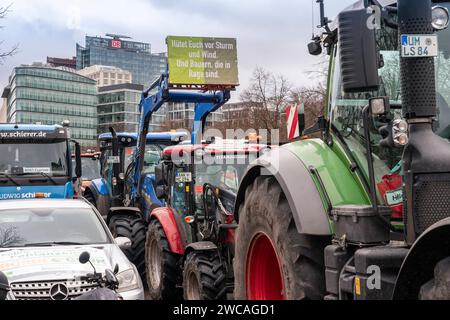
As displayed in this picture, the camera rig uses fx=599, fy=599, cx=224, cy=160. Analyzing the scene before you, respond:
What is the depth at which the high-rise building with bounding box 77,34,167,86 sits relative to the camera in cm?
16930

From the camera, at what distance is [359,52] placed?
3266 millimetres

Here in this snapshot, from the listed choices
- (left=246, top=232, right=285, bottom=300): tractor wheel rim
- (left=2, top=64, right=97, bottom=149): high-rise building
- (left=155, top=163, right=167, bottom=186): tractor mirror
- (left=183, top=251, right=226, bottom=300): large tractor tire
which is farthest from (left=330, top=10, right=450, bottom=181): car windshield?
(left=2, top=64, right=97, bottom=149): high-rise building

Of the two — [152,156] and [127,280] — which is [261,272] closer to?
[127,280]

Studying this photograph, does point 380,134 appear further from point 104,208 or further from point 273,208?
point 104,208

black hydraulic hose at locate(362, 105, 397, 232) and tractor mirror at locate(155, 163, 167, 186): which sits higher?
black hydraulic hose at locate(362, 105, 397, 232)

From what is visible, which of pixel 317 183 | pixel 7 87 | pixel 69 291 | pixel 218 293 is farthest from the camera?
pixel 7 87

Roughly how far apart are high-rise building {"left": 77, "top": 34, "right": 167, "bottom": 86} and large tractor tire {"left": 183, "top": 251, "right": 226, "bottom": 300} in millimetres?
161669

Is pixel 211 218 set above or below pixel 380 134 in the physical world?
below

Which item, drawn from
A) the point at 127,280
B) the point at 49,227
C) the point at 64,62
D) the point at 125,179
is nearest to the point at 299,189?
the point at 127,280

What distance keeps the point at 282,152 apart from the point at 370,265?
4.87 ft

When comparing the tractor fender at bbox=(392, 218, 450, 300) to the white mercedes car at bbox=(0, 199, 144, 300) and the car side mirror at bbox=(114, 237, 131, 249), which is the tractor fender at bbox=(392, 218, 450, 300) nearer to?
the white mercedes car at bbox=(0, 199, 144, 300)

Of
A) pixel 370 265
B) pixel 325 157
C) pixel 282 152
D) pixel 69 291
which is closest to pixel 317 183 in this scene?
pixel 325 157

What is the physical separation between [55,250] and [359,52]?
158 inches

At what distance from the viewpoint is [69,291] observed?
5383 mm
